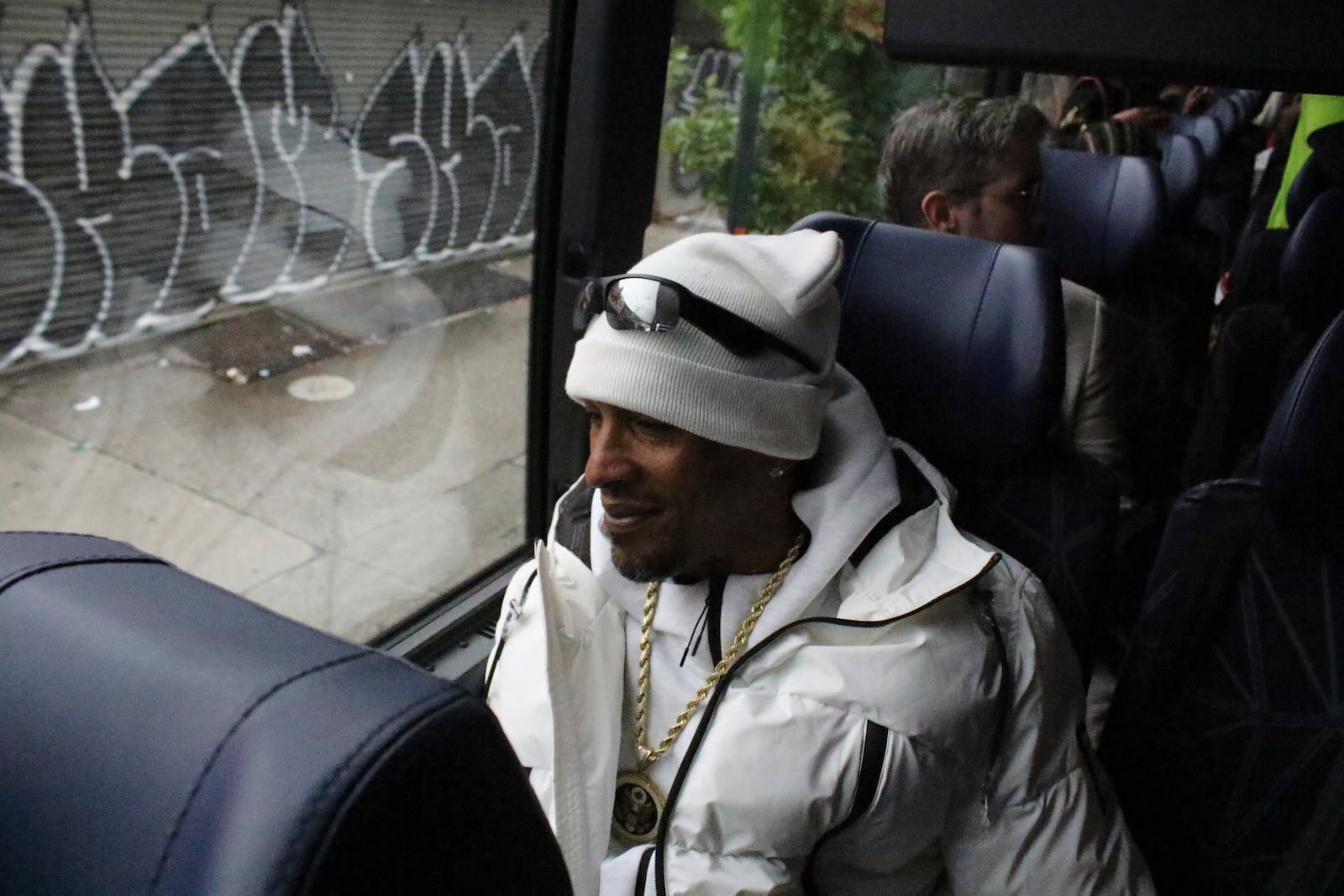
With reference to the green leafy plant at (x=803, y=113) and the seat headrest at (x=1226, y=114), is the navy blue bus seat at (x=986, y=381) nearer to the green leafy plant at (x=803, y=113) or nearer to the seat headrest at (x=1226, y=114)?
the green leafy plant at (x=803, y=113)

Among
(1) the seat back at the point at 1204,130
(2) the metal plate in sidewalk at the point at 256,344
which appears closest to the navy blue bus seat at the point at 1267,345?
(2) the metal plate in sidewalk at the point at 256,344

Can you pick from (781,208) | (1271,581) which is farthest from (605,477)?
(781,208)

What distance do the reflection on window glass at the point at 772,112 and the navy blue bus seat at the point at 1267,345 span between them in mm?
911

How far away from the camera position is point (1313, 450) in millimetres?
1163

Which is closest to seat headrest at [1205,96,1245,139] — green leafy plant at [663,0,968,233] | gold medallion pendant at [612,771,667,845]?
green leafy plant at [663,0,968,233]

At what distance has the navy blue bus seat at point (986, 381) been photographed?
4.58 feet

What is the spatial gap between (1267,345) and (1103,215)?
525 millimetres

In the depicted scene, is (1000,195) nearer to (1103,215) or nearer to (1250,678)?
(1103,215)

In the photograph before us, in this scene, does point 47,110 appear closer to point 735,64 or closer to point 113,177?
point 113,177

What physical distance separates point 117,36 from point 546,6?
2.43ft

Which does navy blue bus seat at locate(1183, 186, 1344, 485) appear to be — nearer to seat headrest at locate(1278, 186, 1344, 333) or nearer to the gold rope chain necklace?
seat headrest at locate(1278, 186, 1344, 333)

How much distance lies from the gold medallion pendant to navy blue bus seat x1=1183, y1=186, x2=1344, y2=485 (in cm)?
167

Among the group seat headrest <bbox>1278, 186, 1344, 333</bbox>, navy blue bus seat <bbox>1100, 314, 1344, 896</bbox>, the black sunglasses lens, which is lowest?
navy blue bus seat <bbox>1100, 314, 1344, 896</bbox>

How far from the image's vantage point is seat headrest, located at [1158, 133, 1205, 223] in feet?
12.6
